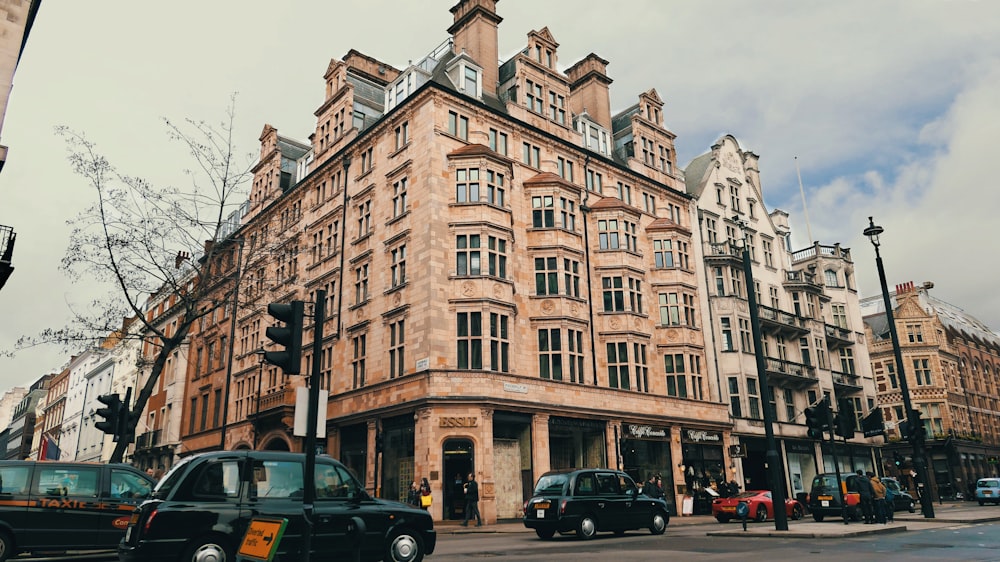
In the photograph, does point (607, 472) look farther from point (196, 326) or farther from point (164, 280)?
point (196, 326)

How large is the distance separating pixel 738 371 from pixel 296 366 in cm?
3395

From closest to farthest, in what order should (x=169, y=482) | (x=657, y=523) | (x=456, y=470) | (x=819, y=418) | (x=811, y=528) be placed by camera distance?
1. (x=169, y=482)
2. (x=811, y=528)
3. (x=819, y=418)
4. (x=657, y=523)
5. (x=456, y=470)

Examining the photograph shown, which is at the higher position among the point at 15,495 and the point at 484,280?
the point at 484,280

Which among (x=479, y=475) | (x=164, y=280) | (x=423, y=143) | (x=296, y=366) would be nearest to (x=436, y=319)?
(x=479, y=475)

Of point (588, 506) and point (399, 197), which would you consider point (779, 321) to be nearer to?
point (399, 197)

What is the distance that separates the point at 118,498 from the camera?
1271cm

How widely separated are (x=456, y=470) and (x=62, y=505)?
15.2m

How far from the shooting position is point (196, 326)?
161 ft

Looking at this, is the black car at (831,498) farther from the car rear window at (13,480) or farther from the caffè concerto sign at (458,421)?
the car rear window at (13,480)

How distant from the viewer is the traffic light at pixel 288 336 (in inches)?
269

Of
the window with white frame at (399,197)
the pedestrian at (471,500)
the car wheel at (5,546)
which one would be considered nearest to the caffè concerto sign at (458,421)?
the pedestrian at (471,500)

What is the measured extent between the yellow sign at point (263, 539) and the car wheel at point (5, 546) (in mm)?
7551

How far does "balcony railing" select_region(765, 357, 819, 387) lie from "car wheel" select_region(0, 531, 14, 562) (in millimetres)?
36160

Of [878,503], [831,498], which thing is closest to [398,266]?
[831,498]
